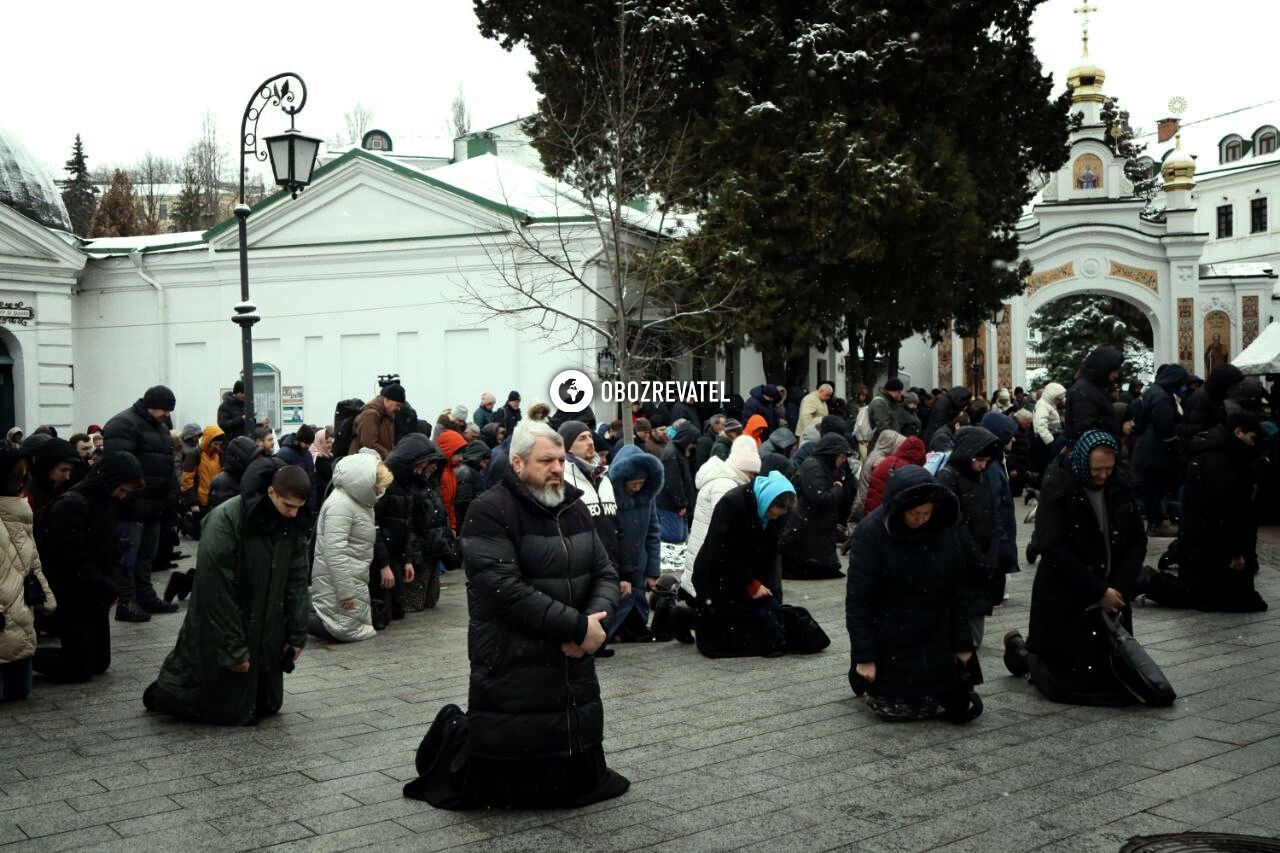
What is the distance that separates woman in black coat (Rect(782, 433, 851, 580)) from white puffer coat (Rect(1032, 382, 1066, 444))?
22.1ft

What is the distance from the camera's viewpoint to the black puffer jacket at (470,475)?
45.5ft

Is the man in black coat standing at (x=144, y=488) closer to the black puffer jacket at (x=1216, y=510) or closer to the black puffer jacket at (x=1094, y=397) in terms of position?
the black puffer jacket at (x=1094, y=397)

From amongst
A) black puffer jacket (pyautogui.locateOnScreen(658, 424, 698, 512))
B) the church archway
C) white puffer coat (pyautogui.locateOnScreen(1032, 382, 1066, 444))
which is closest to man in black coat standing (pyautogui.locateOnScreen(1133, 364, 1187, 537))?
white puffer coat (pyautogui.locateOnScreen(1032, 382, 1066, 444))

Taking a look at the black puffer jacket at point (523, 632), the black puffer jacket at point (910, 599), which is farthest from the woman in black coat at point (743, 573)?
the black puffer jacket at point (523, 632)

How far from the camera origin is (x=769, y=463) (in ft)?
39.0

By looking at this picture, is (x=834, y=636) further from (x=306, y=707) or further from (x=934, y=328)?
(x=934, y=328)

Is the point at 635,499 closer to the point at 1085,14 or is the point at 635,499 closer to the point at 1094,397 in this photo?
the point at 1094,397

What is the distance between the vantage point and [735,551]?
902cm

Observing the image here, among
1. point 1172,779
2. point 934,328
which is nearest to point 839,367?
point 934,328

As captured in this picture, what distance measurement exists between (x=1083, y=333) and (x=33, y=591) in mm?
51018

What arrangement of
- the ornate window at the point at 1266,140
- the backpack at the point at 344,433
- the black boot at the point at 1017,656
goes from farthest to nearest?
the ornate window at the point at 1266,140 < the backpack at the point at 344,433 < the black boot at the point at 1017,656

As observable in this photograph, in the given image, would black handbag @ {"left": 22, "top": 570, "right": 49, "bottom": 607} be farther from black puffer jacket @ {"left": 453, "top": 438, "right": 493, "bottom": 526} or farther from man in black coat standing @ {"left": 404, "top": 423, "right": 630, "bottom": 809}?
black puffer jacket @ {"left": 453, "top": 438, "right": 493, "bottom": 526}

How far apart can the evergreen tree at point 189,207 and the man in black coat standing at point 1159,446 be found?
53023 millimetres

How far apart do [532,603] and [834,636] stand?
17.0 ft
